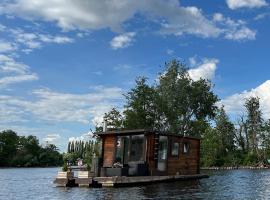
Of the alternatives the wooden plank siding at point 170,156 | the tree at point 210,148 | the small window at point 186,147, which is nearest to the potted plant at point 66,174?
the wooden plank siding at point 170,156

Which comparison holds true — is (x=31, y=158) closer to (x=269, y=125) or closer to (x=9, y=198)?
(x=269, y=125)

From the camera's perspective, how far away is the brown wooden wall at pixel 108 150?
36.6 m

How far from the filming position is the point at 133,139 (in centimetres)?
3578

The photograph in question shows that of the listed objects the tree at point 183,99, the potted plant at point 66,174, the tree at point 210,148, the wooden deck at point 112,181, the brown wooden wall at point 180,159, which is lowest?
the wooden deck at point 112,181

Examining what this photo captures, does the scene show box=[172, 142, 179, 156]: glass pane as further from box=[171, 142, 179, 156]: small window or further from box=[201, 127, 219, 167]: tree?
box=[201, 127, 219, 167]: tree

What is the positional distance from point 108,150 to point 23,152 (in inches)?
3862

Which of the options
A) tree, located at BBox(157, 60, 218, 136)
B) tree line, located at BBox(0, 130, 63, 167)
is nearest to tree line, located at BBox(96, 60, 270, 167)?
tree, located at BBox(157, 60, 218, 136)

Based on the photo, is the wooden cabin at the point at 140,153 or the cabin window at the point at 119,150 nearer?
the wooden cabin at the point at 140,153

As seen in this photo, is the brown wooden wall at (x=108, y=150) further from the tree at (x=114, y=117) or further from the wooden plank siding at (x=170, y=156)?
the tree at (x=114, y=117)

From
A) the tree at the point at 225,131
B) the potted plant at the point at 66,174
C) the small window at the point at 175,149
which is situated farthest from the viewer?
the tree at the point at 225,131

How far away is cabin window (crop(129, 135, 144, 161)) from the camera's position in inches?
1396

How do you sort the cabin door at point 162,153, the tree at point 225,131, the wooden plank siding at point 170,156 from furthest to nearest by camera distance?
the tree at point 225,131 → the cabin door at point 162,153 → the wooden plank siding at point 170,156

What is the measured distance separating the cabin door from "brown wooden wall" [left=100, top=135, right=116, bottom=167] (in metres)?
3.62

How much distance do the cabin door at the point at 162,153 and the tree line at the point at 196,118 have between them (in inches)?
512
